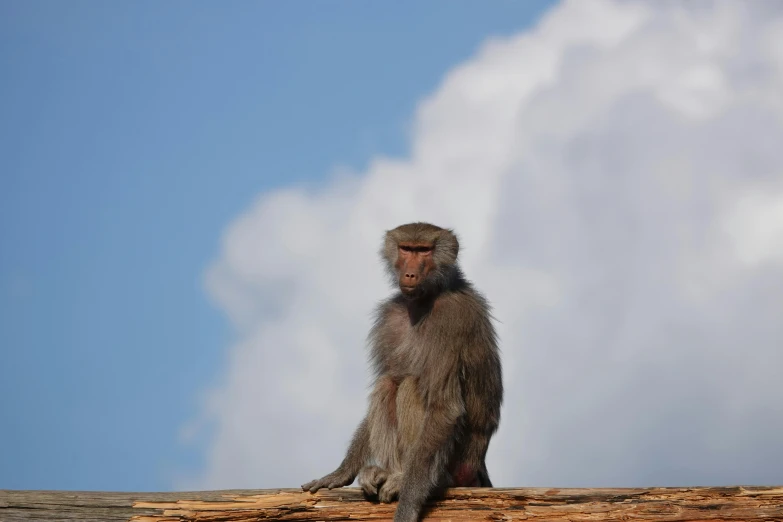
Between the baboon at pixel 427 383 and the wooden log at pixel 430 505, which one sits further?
the baboon at pixel 427 383

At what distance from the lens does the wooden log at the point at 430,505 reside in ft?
29.8

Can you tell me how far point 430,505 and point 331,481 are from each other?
4.09ft

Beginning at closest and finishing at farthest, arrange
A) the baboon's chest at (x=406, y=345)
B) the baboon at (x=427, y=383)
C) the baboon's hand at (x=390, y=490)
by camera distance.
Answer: the baboon's hand at (x=390, y=490)
the baboon at (x=427, y=383)
the baboon's chest at (x=406, y=345)

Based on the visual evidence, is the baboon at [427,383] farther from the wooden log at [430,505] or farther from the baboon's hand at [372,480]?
the wooden log at [430,505]

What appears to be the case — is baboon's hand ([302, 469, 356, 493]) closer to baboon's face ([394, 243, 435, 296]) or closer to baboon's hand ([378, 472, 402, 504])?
baboon's hand ([378, 472, 402, 504])

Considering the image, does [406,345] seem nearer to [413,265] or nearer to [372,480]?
[413,265]

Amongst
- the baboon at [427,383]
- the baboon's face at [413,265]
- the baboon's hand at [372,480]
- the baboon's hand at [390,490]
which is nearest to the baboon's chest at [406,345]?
the baboon at [427,383]

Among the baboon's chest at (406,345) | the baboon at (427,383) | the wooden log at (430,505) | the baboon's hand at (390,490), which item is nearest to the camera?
the wooden log at (430,505)

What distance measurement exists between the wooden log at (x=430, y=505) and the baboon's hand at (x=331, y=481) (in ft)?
0.43

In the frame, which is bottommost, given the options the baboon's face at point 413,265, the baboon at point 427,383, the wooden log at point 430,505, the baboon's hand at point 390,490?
the wooden log at point 430,505

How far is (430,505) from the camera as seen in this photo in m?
9.92

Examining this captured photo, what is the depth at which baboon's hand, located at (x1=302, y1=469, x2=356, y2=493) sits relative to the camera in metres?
10.0

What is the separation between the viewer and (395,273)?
11.6 m

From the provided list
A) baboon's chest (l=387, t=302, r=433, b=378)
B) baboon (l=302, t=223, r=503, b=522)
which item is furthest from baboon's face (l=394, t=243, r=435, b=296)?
baboon's chest (l=387, t=302, r=433, b=378)
